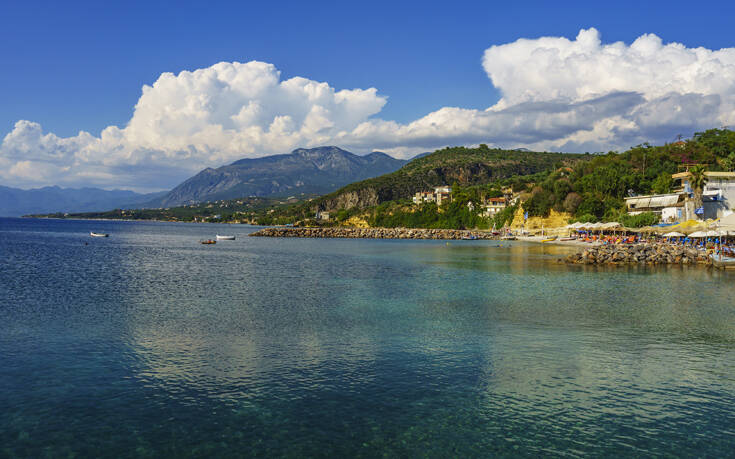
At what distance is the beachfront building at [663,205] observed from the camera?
3312 inches

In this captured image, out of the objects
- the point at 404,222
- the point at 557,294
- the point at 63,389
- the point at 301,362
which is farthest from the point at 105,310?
the point at 404,222

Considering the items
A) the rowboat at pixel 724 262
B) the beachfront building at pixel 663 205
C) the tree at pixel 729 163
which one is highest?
the tree at pixel 729 163

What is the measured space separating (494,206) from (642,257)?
93.3 metres

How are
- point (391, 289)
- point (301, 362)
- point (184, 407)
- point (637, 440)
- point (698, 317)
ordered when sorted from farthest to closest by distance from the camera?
point (391, 289), point (698, 317), point (301, 362), point (184, 407), point (637, 440)

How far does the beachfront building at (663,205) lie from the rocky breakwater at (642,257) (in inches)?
1273

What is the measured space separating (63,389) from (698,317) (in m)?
28.0

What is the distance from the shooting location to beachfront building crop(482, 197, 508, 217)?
146 meters

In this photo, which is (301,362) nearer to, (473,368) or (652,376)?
(473,368)

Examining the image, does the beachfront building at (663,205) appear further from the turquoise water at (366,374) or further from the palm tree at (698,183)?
the turquoise water at (366,374)

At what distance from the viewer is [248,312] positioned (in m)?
25.6

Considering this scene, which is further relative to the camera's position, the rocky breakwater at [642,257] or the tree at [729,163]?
the tree at [729,163]

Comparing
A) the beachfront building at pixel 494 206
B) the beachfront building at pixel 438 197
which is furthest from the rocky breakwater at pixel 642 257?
the beachfront building at pixel 438 197

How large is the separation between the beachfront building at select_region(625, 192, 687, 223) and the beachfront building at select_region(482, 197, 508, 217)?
1745 inches

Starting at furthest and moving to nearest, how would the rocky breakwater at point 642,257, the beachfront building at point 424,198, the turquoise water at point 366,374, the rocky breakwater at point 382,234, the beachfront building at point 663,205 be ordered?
the beachfront building at point 424,198 → the rocky breakwater at point 382,234 → the beachfront building at point 663,205 → the rocky breakwater at point 642,257 → the turquoise water at point 366,374
